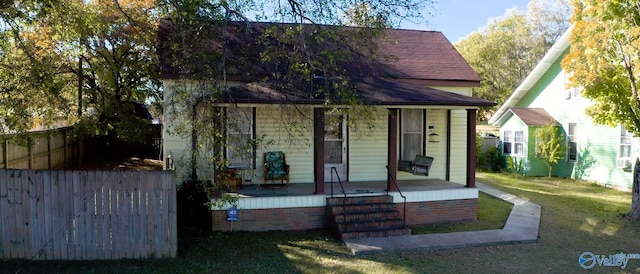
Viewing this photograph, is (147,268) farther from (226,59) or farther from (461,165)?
(461,165)

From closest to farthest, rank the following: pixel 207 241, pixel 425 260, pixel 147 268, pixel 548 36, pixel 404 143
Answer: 1. pixel 147 268
2. pixel 425 260
3. pixel 207 241
4. pixel 404 143
5. pixel 548 36

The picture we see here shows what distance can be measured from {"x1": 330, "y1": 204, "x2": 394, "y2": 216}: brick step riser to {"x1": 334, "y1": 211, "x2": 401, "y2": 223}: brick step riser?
3.0 inches

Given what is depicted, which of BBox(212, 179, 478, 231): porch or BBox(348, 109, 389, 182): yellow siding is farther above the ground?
BBox(348, 109, 389, 182): yellow siding

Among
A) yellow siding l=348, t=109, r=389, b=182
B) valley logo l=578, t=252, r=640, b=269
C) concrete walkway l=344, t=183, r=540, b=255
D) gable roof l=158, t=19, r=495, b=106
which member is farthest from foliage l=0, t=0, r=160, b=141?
valley logo l=578, t=252, r=640, b=269

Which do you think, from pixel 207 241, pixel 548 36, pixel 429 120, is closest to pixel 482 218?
pixel 429 120

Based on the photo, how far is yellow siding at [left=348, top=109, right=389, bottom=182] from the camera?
1098 cm

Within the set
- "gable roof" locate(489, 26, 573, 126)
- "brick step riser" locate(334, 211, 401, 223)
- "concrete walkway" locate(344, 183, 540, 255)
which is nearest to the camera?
"concrete walkway" locate(344, 183, 540, 255)

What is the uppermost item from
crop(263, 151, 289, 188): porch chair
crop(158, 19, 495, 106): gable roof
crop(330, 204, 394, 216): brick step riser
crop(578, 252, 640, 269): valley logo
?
crop(158, 19, 495, 106): gable roof

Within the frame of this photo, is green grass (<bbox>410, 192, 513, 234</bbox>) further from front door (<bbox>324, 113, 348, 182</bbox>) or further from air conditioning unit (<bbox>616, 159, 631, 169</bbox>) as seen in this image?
air conditioning unit (<bbox>616, 159, 631, 169</bbox>)

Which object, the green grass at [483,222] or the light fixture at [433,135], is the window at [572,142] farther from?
the light fixture at [433,135]

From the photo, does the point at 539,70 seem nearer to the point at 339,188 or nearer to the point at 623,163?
the point at 623,163

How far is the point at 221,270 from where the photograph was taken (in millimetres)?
6207

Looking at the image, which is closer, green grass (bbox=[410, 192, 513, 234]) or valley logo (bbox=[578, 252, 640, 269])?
valley logo (bbox=[578, 252, 640, 269])

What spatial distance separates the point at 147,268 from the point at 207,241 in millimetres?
1565
